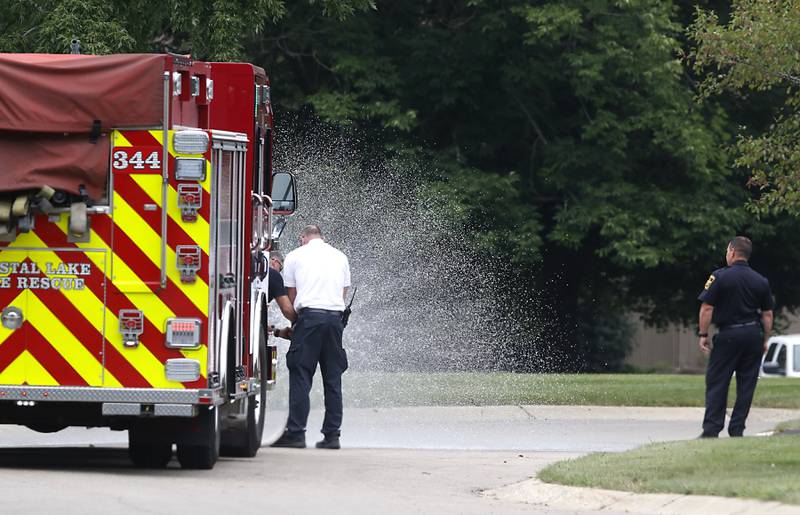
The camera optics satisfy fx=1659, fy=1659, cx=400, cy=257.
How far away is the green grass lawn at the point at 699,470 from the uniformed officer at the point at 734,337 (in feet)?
5.43

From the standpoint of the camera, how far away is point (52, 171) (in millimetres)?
10617

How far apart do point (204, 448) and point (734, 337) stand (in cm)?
491

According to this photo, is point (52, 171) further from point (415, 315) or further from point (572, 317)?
point (572, 317)

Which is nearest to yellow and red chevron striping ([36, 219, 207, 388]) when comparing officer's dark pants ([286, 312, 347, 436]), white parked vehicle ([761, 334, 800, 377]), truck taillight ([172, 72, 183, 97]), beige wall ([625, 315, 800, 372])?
truck taillight ([172, 72, 183, 97])

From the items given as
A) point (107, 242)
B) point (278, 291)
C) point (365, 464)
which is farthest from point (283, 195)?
point (107, 242)

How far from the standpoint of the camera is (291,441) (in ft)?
46.2

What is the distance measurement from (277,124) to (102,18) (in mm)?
9179

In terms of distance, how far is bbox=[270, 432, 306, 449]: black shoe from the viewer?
14047 mm

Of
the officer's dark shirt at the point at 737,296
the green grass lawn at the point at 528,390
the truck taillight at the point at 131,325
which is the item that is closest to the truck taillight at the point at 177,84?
the truck taillight at the point at 131,325

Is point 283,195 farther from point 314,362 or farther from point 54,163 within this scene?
point 54,163

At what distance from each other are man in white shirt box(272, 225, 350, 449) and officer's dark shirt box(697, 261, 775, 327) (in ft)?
10.2

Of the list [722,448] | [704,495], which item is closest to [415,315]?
[722,448]

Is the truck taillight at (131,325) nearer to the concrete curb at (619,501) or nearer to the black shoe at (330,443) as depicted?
the concrete curb at (619,501)

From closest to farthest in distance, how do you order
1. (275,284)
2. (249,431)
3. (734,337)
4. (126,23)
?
(249,431) → (734,337) → (275,284) → (126,23)
